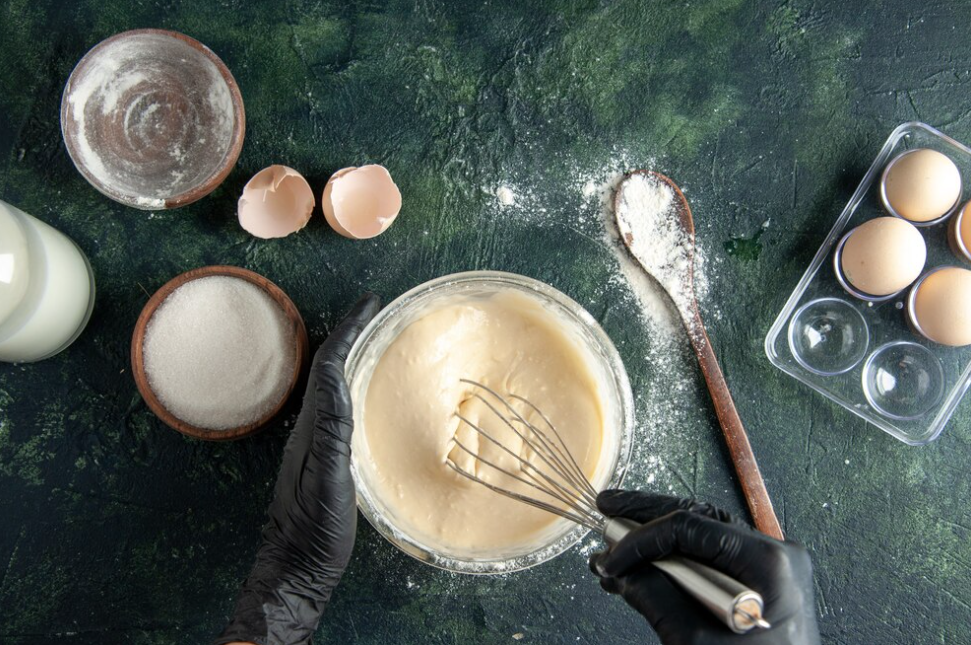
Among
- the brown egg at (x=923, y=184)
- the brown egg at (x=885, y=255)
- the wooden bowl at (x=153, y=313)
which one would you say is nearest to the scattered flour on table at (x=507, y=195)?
the wooden bowl at (x=153, y=313)

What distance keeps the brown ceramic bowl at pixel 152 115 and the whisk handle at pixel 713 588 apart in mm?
1404

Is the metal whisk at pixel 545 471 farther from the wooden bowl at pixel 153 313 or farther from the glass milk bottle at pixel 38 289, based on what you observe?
the glass milk bottle at pixel 38 289

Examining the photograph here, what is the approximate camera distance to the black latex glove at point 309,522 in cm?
180

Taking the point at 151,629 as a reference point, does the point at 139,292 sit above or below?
above

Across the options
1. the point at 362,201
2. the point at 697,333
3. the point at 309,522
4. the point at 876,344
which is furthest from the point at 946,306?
the point at 309,522

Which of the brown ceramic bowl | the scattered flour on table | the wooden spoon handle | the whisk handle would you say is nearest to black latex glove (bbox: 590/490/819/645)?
the whisk handle

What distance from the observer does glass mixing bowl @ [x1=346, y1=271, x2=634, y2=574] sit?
71.2 inches

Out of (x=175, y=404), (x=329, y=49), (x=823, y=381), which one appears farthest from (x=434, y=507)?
(x=329, y=49)

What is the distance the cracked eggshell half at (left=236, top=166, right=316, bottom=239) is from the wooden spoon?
2.93 feet

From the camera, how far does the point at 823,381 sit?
6.95 feet

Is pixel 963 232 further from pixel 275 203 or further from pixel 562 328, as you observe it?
pixel 275 203

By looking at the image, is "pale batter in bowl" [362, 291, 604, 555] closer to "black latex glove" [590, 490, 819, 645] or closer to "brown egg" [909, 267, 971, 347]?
"black latex glove" [590, 490, 819, 645]

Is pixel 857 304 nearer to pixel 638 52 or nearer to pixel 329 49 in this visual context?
pixel 638 52

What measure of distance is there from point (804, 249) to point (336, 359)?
1.39 metres
